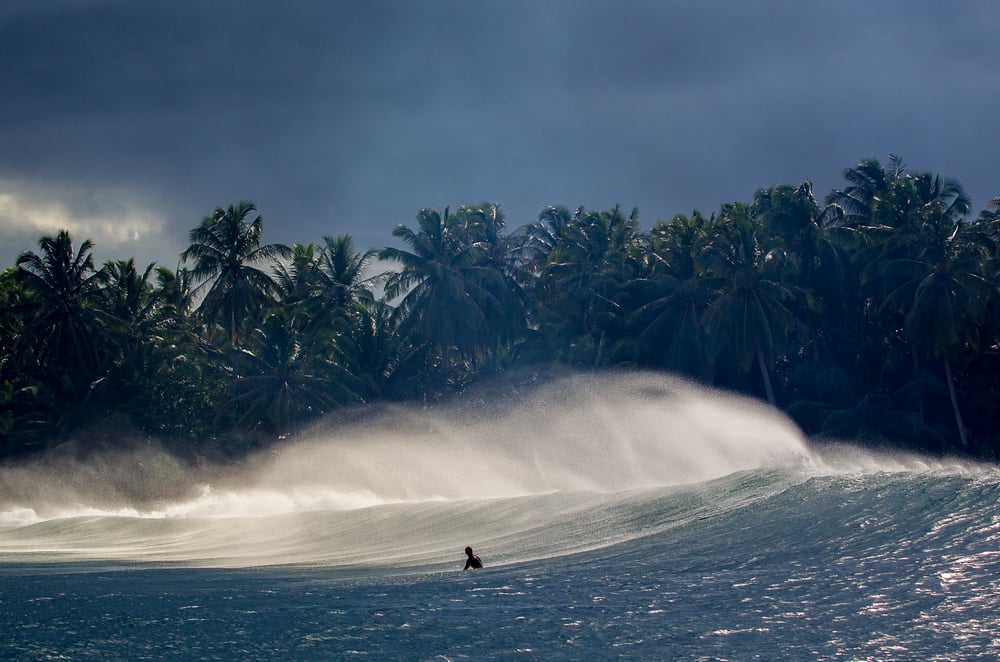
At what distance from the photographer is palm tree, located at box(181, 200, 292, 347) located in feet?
171

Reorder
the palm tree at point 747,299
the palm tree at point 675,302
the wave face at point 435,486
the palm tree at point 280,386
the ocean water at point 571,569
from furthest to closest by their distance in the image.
→ 1. the palm tree at point 280,386
2. the palm tree at point 675,302
3. the palm tree at point 747,299
4. the wave face at point 435,486
5. the ocean water at point 571,569

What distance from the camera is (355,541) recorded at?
2150cm

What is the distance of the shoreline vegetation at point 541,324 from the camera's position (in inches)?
1734

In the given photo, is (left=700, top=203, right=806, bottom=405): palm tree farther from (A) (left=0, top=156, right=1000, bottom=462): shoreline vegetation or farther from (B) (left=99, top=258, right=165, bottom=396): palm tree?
(B) (left=99, top=258, right=165, bottom=396): palm tree

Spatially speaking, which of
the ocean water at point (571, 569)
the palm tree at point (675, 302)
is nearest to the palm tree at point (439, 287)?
the palm tree at point (675, 302)

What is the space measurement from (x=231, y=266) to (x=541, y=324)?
56.2ft

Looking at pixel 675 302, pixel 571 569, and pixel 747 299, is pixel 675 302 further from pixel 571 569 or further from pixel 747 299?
pixel 571 569

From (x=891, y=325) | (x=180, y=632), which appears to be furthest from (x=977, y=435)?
(x=180, y=632)

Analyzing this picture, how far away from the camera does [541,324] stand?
5534 cm

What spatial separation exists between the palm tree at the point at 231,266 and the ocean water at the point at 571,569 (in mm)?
18546

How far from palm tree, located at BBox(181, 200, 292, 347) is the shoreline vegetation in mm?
116

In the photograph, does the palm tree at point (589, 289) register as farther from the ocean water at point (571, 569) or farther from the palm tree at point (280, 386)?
the ocean water at point (571, 569)

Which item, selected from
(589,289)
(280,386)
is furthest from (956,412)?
(280,386)

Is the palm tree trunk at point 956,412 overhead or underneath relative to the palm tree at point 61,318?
underneath
